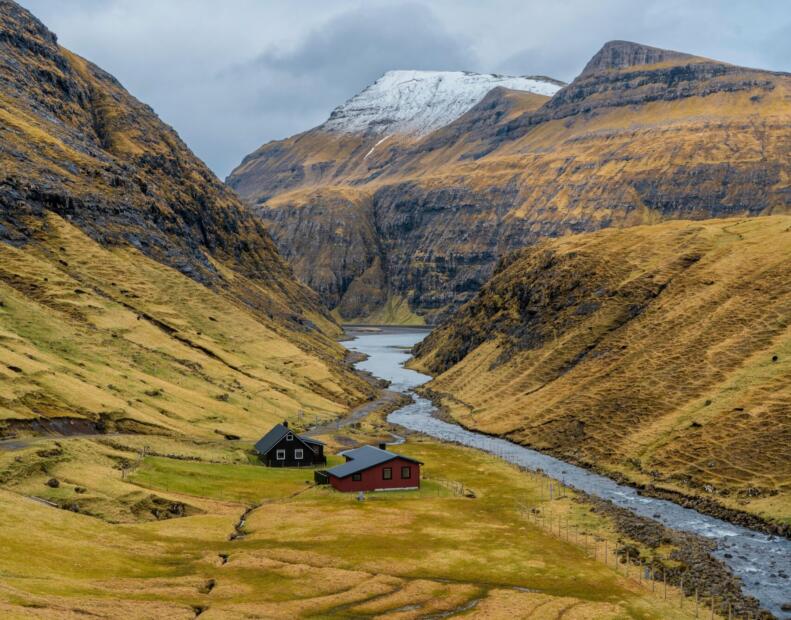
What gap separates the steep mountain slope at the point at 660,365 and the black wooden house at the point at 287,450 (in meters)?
40.4

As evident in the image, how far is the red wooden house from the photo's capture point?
306 ft

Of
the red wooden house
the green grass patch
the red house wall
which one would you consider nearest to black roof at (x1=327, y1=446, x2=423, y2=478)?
the red wooden house

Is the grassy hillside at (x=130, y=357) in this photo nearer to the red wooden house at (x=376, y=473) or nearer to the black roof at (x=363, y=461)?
the black roof at (x=363, y=461)

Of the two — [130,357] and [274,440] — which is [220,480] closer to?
[274,440]

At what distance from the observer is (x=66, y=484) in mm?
70500

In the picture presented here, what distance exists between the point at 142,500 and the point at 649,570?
47367 mm

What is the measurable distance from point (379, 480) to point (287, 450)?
19.5 m

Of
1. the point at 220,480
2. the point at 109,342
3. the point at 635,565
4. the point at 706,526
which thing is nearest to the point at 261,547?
the point at 220,480

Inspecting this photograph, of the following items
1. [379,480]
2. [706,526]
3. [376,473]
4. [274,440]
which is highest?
[274,440]

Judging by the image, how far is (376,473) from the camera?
94.7m

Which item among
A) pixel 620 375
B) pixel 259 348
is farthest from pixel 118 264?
pixel 620 375

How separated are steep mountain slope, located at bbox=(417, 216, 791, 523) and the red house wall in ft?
98.9

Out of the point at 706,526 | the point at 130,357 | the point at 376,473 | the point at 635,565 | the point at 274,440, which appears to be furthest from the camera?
the point at 130,357

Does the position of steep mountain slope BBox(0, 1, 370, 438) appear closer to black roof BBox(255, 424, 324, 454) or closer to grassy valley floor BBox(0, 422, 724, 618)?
black roof BBox(255, 424, 324, 454)
